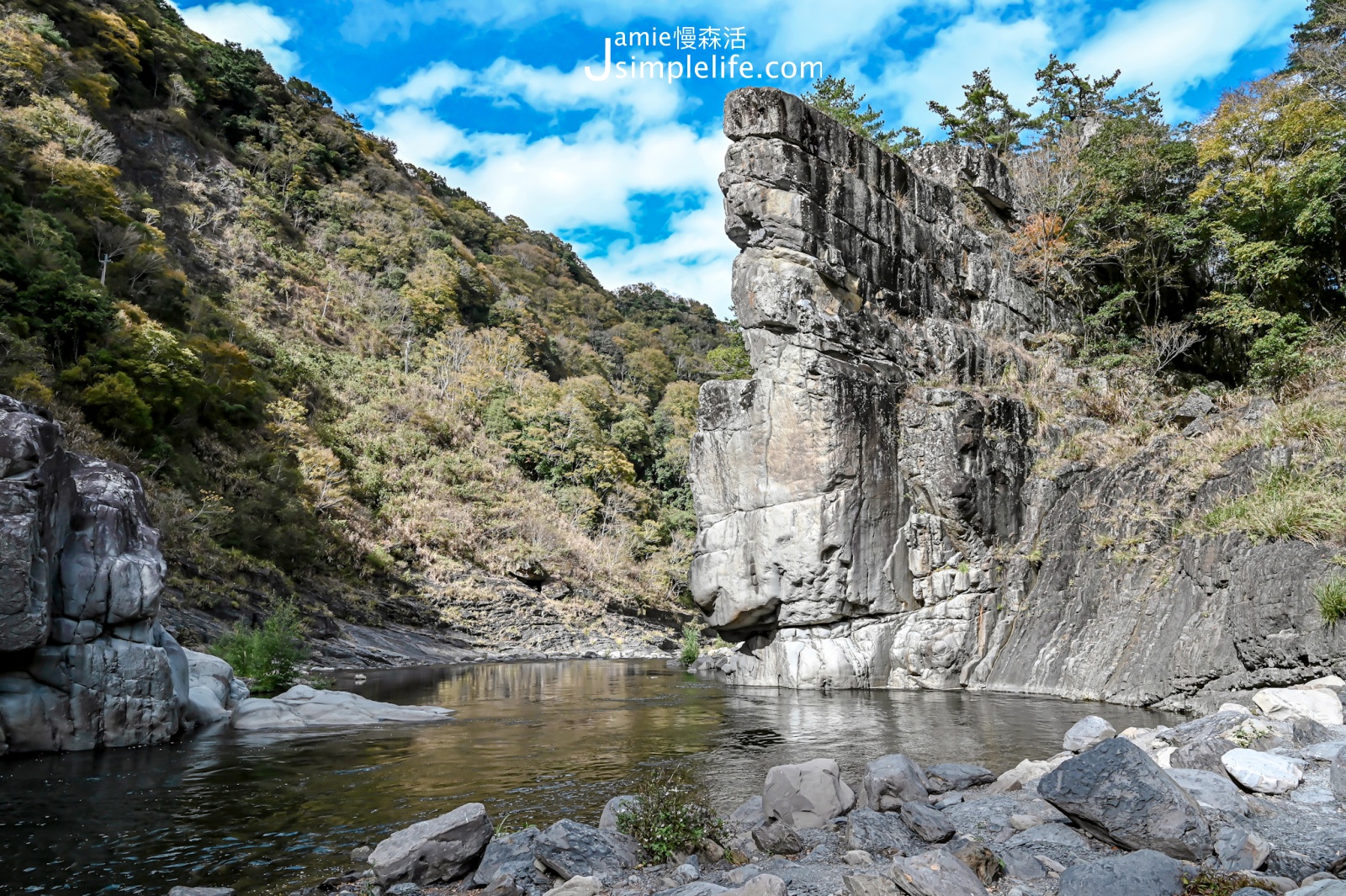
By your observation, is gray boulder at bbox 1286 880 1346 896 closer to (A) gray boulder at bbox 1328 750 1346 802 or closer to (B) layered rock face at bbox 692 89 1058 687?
(A) gray boulder at bbox 1328 750 1346 802

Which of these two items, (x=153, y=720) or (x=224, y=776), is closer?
(x=224, y=776)

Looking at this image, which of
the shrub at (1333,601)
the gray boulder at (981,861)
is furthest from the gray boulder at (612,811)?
the shrub at (1333,601)

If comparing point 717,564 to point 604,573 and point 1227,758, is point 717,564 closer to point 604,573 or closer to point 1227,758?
point 1227,758

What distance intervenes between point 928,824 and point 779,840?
1363 millimetres

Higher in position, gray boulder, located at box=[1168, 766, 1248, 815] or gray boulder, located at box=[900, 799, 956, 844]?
gray boulder, located at box=[1168, 766, 1248, 815]

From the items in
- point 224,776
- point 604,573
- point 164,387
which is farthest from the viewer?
point 604,573

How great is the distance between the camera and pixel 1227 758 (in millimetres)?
7781

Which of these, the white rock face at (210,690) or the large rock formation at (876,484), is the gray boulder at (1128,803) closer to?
the large rock formation at (876,484)

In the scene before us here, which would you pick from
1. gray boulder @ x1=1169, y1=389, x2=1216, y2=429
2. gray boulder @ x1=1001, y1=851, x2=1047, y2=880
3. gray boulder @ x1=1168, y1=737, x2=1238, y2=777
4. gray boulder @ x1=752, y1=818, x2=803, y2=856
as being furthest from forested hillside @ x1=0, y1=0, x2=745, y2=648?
gray boulder @ x1=1168, y1=737, x2=1238, y2=777

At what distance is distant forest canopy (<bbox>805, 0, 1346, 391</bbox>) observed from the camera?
2353 centimetres

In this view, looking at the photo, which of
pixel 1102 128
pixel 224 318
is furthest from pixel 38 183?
pixel 1102 128

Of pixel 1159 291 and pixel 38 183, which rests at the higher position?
pixel 38 183

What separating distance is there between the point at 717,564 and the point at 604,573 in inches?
1074

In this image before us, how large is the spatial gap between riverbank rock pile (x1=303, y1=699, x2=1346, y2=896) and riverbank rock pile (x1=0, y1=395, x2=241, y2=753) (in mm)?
9344
